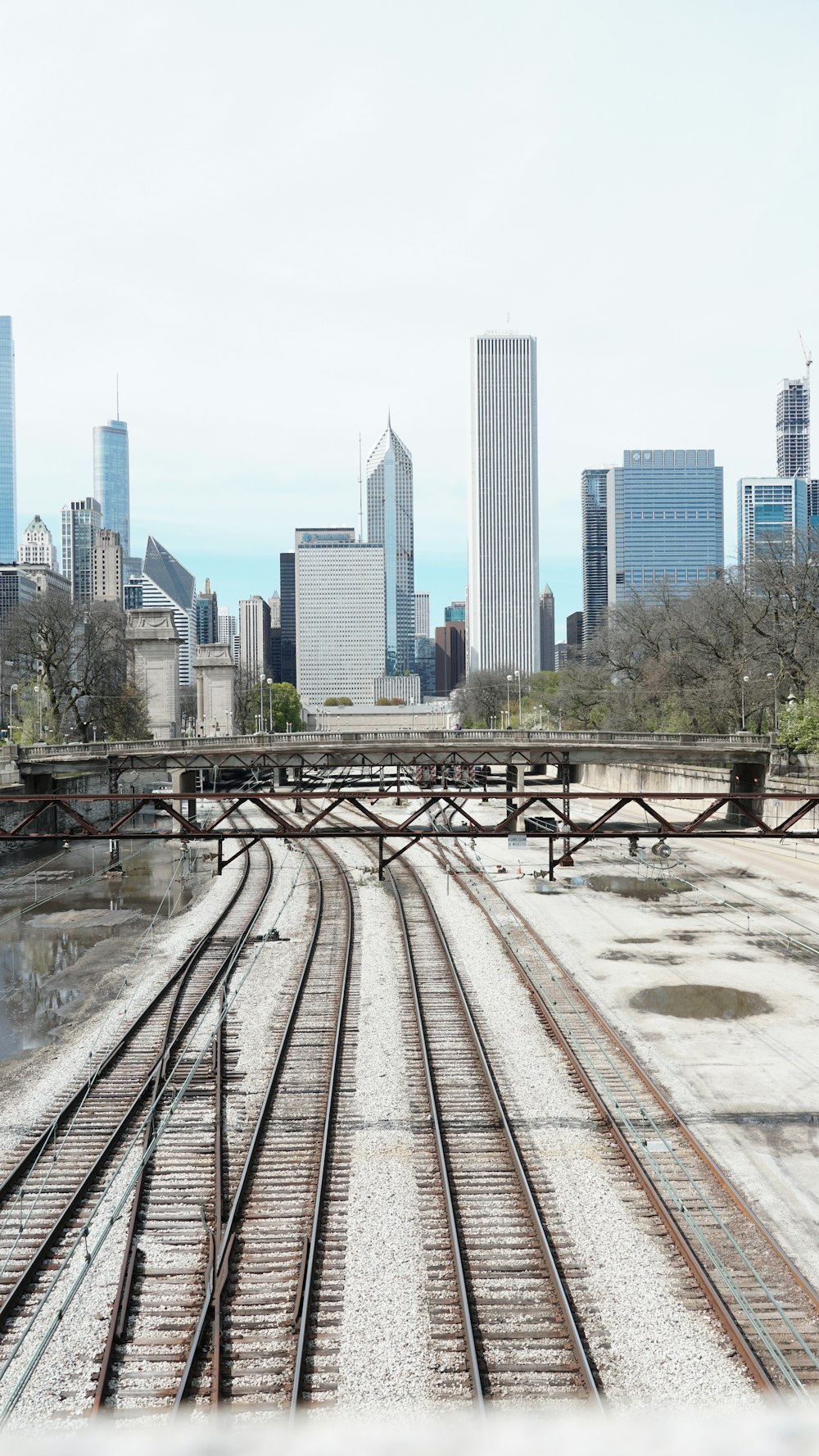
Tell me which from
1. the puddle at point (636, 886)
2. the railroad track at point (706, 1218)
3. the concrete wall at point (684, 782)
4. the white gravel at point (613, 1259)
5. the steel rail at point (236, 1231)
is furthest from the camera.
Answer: the concrete wall at point (684, 782)

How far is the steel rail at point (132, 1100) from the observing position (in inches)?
476

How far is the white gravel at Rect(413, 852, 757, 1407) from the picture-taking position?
10211 millimetres

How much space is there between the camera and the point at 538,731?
69.5 metres

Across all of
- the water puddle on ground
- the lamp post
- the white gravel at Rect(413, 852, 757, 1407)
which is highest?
the lamp post

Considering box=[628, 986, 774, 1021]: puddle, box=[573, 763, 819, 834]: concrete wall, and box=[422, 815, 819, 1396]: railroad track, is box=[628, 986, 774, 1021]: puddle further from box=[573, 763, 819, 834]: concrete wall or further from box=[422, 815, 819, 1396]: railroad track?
box=[573, 763, 819, 834]: concrete wall

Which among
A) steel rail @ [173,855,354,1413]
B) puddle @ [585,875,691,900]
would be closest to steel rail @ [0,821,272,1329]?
steel rail @ [173,855,354,1413]

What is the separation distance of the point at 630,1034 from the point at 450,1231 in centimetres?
947

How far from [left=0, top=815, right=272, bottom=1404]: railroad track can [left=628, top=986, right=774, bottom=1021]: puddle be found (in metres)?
11.1

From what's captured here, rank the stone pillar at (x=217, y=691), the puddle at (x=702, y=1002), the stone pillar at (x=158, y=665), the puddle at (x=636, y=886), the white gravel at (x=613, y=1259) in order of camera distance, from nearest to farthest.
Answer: the white gravel at (x=613, y=1259) < the puddle at (x=702, y=1002) < the puddle at (x=636, y=886) < the stone pillar at (x=158, y=665) < the stone pillar at (x=217, y=691)

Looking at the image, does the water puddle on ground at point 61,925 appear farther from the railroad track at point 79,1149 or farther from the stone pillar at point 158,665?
the stone pillar at point 158,665

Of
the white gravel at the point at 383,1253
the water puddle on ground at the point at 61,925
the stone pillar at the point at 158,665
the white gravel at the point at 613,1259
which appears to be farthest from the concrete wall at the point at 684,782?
the stone pillar at the point at 158,665

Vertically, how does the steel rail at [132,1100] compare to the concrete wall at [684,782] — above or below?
below

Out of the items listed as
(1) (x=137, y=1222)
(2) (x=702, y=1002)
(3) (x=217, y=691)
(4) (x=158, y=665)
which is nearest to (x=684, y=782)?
(4) (x=158, y=665)

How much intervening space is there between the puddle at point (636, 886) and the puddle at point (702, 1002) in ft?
45.4
